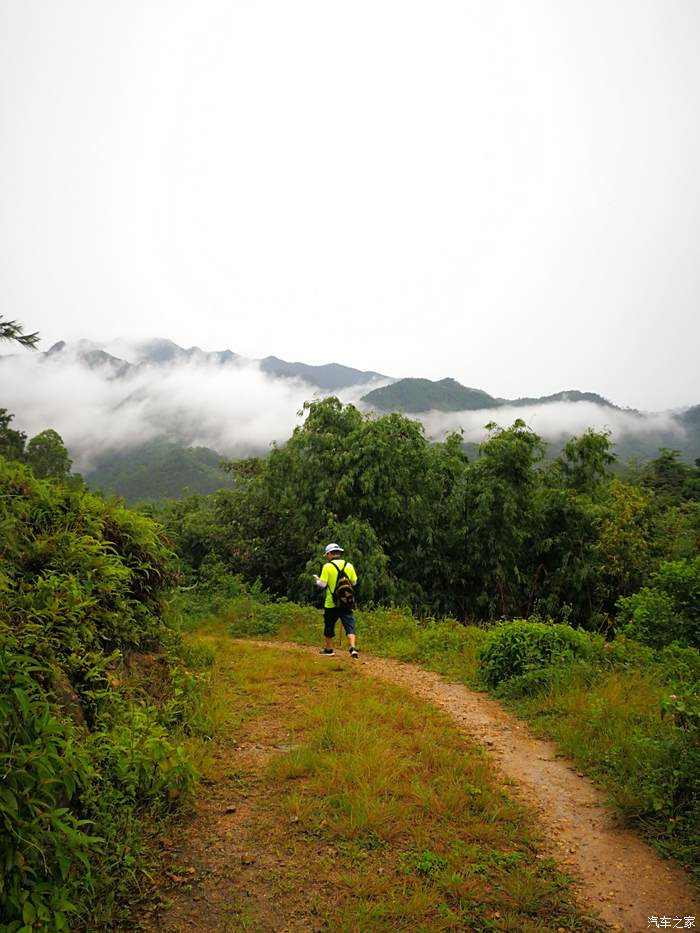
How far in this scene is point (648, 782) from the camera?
4.33 m

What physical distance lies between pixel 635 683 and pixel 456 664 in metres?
2.72

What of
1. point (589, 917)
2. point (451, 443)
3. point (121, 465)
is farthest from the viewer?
point (121, 465)

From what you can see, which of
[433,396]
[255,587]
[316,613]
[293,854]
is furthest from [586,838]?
[433,396]

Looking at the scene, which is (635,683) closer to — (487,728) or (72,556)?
(487,728)

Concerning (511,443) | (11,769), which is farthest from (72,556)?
(511,443)

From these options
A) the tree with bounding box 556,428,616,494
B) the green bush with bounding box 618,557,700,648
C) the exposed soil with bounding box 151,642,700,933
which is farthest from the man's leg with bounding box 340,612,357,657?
the tree with bounding box 556,428,616,494

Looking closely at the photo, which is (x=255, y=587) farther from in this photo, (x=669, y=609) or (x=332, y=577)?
(x=669, y=609)

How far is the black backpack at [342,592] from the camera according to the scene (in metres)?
8.70

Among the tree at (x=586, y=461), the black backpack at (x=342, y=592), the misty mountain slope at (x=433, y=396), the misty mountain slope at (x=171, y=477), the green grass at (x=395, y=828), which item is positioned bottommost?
the misty mountain slope at (x=171, y=477)

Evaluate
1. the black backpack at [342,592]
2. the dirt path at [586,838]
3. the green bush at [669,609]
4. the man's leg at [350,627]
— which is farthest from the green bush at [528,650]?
the black backpack at [342,592]

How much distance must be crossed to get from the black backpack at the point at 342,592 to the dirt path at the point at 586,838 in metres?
2.63

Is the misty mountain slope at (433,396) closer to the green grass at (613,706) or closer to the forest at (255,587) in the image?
the forest at (255,587)

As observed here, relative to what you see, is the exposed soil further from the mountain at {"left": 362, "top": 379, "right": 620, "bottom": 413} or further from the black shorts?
the mountain at {"left": 362, "top": 379, "right": 620, "bottom": 413}

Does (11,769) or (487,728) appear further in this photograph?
(487,728)
